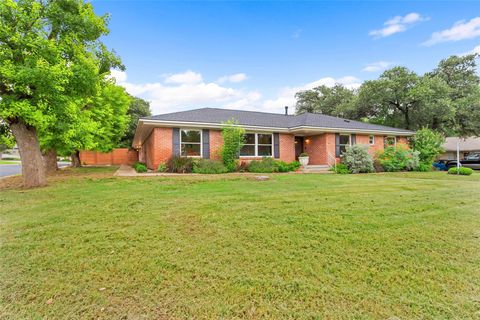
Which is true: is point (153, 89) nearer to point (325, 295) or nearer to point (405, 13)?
point (405, 13)

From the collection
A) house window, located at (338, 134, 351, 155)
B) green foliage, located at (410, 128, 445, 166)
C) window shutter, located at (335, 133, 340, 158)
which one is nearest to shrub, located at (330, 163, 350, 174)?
window shutter, located at (335, 133, 340, 158)

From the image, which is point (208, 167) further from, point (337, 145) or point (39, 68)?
point (337, 145)

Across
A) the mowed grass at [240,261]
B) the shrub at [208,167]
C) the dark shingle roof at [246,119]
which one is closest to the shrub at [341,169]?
the dark shingle roof at [246,119]

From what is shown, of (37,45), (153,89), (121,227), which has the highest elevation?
(153,89)

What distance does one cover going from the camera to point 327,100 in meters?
31.6

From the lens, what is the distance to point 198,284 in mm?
2406

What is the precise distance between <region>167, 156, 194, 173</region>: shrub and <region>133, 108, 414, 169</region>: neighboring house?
74 centimetres

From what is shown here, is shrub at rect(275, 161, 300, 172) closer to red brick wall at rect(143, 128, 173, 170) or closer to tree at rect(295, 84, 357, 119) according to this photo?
red brick wall at rect(143, 128, 173, 170)

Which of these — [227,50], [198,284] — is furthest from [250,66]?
[198,284]

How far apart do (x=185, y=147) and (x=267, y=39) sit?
31.8 ft

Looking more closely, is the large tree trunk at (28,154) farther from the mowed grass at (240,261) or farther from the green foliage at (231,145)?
the green foliage at (231,145)

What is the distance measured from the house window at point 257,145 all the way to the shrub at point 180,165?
3582 mm

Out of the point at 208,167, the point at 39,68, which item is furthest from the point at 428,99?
the point at 39,68

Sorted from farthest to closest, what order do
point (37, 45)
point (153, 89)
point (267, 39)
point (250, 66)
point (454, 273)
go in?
1. point (153, 89)
2. point (250, 66)
3. point (267, 39)
4. point (37, 45)
5. point (454, 273)
